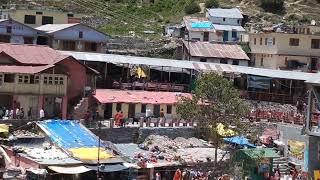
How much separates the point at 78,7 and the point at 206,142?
52300 millimetres

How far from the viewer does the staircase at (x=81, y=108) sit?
49381mm

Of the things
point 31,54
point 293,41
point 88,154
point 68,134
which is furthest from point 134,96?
point 293,41

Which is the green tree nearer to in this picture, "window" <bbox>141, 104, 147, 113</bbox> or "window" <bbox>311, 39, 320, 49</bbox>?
"window" <bbox>141, 104, 147, 113</bbox>

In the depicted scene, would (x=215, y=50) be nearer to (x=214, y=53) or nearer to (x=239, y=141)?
(x=214, y=53)

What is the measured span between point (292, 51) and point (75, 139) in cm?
3620

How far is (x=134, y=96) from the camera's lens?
180ft

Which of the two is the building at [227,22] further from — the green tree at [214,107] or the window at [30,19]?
the green tree at [214,107]

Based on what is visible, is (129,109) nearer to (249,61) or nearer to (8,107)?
(8,107)

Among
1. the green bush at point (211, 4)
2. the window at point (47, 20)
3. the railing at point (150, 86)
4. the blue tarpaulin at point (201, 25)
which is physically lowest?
the railing at point (150, 86)

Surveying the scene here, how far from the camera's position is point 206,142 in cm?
5066

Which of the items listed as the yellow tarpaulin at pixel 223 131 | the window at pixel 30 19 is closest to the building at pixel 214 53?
the window at pixel 30 19

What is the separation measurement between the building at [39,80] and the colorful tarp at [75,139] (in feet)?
10.3

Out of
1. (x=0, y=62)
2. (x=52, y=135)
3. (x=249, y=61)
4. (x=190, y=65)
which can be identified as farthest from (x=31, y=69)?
(x=249, y=61)

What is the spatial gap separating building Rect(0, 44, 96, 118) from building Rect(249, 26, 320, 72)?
27571mm
